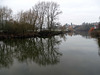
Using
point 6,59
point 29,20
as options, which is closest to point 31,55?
point 6,59

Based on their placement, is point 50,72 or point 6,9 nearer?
point 50,72

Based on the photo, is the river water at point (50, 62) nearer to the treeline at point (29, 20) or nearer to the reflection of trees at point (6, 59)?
the reflection of trees at point (6, 59)

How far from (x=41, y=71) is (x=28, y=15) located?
25.9 metres

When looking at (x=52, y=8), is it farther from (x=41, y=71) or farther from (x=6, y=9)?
(x=41, y=71)

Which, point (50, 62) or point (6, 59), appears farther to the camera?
point (6, 59)

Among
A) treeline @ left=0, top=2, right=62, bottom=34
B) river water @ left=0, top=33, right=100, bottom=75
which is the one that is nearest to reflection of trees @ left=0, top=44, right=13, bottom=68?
river water @ left=0, top=33, right=100, bottom=75

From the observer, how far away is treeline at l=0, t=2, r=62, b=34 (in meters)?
23.7

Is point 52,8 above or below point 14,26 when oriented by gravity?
above

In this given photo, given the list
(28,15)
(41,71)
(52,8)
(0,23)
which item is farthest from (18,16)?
(41,71)

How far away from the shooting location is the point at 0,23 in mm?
24672

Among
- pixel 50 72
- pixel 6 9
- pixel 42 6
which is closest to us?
pixel 50 72

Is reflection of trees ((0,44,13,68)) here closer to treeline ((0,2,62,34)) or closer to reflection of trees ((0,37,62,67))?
reflection of trees ((0,37,62,67))

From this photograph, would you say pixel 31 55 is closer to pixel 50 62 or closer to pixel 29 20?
pixel 50 62

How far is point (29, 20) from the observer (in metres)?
29.9
